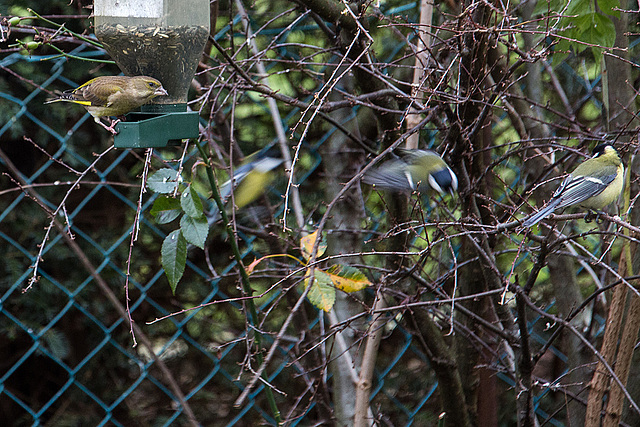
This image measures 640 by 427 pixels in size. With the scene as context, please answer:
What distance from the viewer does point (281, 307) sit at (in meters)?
3.04

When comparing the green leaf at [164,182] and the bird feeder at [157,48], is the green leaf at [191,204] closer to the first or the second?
the green leaf at [164,182]

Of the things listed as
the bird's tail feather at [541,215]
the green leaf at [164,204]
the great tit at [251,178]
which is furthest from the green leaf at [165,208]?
the bird's tail feather at [541,215]

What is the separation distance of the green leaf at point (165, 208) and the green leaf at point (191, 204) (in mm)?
71

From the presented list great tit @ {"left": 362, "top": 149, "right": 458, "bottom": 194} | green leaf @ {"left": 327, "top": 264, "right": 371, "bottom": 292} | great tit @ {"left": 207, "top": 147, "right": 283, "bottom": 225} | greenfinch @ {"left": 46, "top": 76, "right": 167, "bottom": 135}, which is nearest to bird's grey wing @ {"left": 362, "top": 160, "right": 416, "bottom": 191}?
great tit @ {"left": 362, "top": 149, "right": 458, "bottom": 194}

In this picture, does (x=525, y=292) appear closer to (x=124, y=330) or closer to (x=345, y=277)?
(x=345, y=277)

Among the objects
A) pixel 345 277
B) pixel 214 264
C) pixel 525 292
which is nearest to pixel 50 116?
pixel 214 264

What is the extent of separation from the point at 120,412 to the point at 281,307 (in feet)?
3.10

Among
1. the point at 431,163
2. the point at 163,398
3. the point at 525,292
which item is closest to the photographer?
the point at 525,292

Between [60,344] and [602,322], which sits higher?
[602,322]

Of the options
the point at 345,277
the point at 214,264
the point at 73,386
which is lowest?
the point at 73,386

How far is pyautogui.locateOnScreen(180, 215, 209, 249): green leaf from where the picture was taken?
1448mm

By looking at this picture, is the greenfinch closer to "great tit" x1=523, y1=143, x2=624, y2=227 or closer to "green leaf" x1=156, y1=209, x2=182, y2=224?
"green leaf" x1=156, y1=209, x2=182, y2=224

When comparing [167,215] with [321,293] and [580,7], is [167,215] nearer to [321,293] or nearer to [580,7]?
[321,293]

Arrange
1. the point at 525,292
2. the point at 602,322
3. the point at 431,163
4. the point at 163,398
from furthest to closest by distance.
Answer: the point at 163,398
the point at 602,322
the point at 431,163
the point at 525,292
